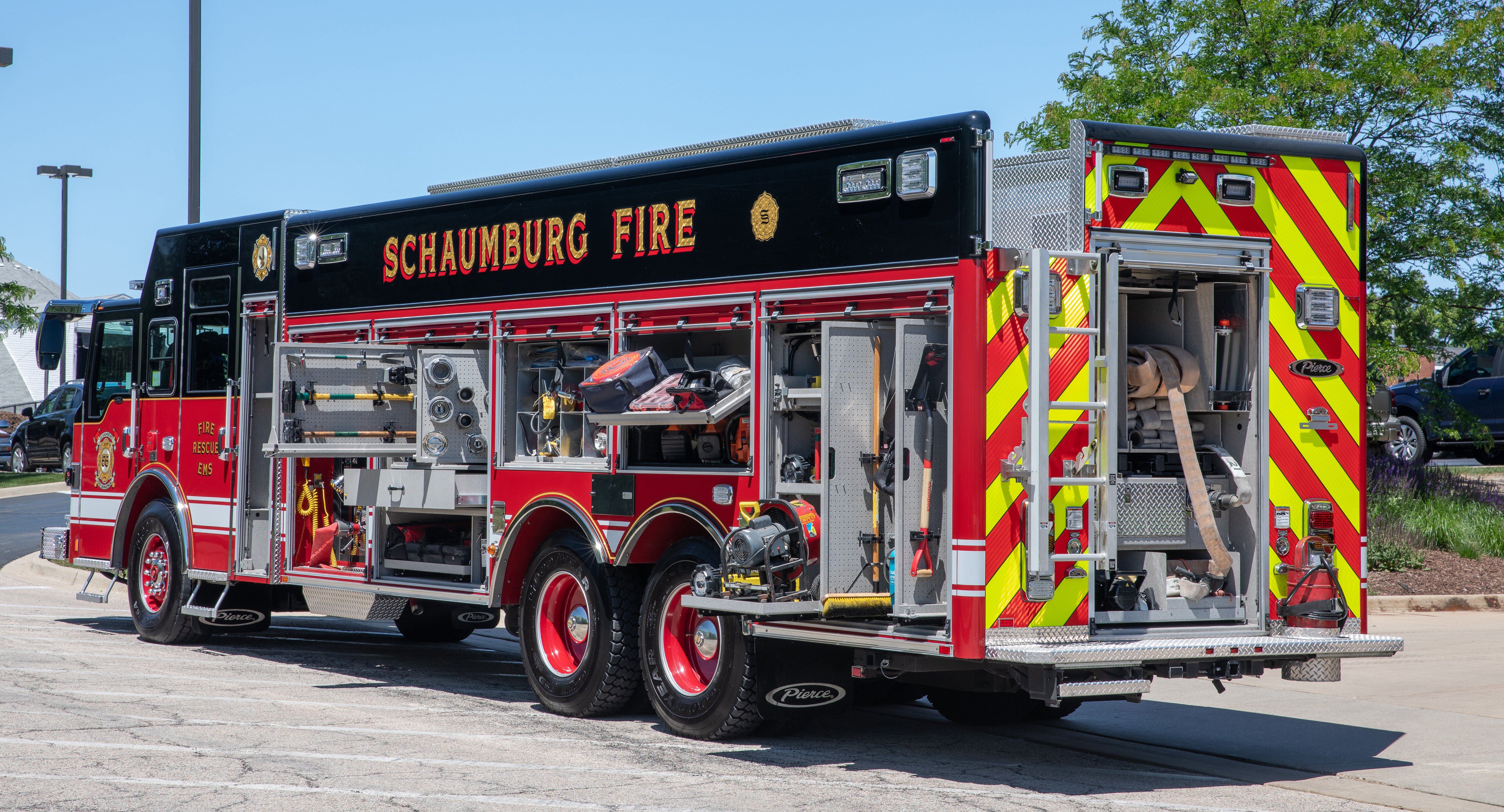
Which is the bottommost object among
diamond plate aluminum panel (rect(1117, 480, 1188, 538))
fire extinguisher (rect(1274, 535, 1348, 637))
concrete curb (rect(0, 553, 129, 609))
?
concrete curb (rect(0, 553, 129, 609))

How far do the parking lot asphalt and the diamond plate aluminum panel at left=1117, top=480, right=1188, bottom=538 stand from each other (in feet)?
3.97

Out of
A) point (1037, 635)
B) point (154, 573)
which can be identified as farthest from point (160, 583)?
point (1037, 635)

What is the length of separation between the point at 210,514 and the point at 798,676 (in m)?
6.05

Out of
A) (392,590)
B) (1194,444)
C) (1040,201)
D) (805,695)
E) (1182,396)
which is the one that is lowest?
(805,695)

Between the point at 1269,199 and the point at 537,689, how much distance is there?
196 inches

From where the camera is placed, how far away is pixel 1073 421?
23.6 ft

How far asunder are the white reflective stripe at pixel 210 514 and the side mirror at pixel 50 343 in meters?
1.94

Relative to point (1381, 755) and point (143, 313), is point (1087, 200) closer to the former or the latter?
point (1381, 755)

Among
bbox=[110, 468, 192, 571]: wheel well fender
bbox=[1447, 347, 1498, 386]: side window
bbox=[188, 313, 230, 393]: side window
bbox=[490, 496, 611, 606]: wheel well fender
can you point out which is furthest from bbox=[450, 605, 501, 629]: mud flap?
bbox=[1447, 347, 1498, 386]: side window

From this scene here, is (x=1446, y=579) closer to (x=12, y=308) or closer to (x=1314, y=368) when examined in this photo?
(x=1314, y=368)

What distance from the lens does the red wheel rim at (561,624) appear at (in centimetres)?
916

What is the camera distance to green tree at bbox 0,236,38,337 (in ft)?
107

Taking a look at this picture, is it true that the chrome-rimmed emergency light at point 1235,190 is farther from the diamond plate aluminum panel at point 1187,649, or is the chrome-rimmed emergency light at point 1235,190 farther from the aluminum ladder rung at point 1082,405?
the diamond plate aluminum panel at point 1187,649

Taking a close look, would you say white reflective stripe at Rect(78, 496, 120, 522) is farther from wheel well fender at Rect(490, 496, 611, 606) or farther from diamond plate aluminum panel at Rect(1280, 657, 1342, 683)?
diamond plate aluminum panel at Rect(1280, 657, 1342, 683)
